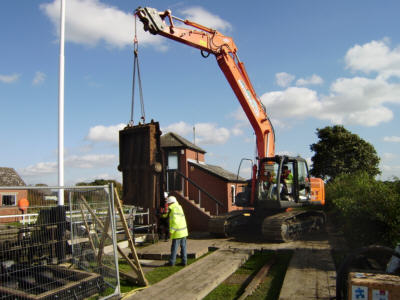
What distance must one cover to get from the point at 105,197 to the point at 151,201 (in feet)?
9.16

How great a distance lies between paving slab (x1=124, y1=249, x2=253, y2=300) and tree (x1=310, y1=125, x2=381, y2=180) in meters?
28.6

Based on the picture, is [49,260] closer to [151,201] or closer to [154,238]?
[151,201]

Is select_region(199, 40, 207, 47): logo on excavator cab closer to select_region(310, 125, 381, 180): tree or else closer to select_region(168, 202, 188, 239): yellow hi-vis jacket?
select_region(168, 202, 188, 239): yellow hi-vis jacket

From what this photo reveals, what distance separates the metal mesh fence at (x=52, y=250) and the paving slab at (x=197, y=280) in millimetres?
717

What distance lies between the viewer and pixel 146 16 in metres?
10.9

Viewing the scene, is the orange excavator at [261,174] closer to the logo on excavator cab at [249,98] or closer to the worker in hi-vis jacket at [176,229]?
the logo on excavator cab at [249,98]

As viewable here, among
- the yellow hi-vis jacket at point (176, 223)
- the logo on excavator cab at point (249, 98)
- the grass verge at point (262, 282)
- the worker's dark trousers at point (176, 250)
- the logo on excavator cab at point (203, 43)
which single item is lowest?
the grass verge at point (262, 282)

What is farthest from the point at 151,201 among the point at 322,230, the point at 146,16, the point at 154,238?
the point at 322,230

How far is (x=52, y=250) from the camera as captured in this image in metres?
5.87

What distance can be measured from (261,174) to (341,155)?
25.2 metres

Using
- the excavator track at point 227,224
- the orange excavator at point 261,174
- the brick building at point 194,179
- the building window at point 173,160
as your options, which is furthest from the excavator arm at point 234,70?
the building window at point 173,160

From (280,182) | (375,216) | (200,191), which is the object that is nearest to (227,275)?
(375,216)

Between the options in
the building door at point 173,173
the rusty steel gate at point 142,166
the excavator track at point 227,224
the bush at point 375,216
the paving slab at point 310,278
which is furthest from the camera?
the building door at point 173,173

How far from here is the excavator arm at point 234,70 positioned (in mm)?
12698
